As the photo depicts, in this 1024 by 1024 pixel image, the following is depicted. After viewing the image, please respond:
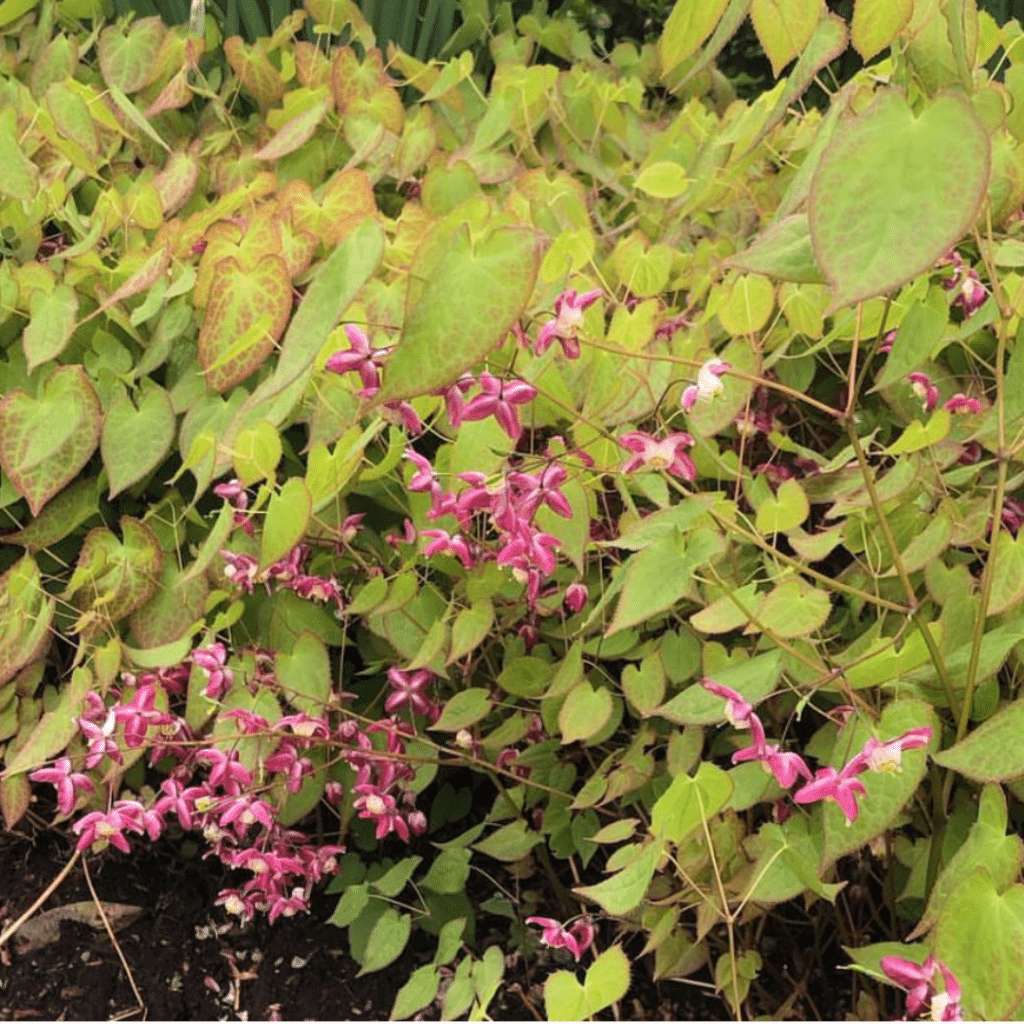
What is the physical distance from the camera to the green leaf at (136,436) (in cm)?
126

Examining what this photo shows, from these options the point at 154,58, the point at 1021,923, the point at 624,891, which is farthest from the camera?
the point at 154,58

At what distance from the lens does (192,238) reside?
1.42m

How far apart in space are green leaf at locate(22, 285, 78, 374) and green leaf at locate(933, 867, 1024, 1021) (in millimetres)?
936

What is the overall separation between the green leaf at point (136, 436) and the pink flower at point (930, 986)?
31.7 inches

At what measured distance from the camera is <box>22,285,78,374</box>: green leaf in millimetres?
1289

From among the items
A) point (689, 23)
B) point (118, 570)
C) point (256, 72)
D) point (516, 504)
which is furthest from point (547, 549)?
point (256, 72)

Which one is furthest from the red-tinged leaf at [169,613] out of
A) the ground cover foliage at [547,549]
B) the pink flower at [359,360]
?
the pink flower at [359,360]

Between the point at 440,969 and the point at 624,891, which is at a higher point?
the point at 624,891

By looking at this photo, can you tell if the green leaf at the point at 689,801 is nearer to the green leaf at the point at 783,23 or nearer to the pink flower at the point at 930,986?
the pink flower at the point at 930,986

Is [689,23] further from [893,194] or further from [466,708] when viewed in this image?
[466,708]

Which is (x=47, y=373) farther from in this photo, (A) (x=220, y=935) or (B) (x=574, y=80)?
(B) (x=574, y=80)

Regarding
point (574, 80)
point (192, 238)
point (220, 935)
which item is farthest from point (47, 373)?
point (574, 80)

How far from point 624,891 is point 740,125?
0.90 meters

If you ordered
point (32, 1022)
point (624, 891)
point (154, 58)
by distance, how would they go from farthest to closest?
point (154, 58) → point (32, 1022) → point (624, 891)
